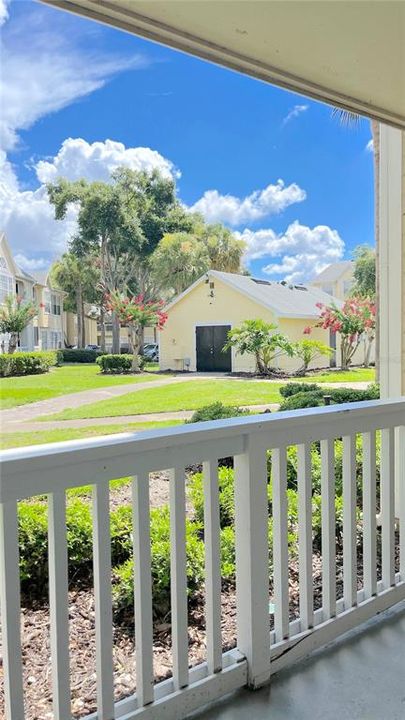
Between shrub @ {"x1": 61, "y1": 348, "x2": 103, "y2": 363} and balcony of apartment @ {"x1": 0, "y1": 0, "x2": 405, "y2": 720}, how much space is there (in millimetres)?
2734

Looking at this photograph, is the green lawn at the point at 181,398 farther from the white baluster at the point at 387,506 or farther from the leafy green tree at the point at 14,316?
the white baluster at the point at 387,506

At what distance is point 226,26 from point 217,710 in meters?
1.97

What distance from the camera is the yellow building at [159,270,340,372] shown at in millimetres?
4453

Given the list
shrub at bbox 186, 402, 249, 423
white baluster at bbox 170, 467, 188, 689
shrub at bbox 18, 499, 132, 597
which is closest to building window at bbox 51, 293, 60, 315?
shrub at bbox 186, 402, 249, 423

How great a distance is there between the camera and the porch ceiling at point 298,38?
4.74 feet

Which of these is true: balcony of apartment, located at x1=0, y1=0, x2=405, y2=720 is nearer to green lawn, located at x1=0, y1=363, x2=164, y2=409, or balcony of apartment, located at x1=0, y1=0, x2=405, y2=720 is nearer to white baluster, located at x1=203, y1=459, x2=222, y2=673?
white baluster, located at x1=203, y1=459, x2=222, y2=673

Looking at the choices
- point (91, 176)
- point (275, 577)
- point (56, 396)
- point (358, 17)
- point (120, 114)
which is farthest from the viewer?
point (120, 114)

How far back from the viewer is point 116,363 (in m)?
4.48

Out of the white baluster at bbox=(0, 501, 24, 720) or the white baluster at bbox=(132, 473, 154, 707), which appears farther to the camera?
the white baluster at bbox=(132, 473, 154, 707)

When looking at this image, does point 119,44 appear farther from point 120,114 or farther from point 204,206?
point 204,206

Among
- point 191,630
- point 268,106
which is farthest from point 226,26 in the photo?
point 268,106

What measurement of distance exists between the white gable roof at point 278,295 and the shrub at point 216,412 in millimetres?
970

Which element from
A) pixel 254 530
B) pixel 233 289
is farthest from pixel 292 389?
pixel 254 530

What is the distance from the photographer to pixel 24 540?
7.15ft
